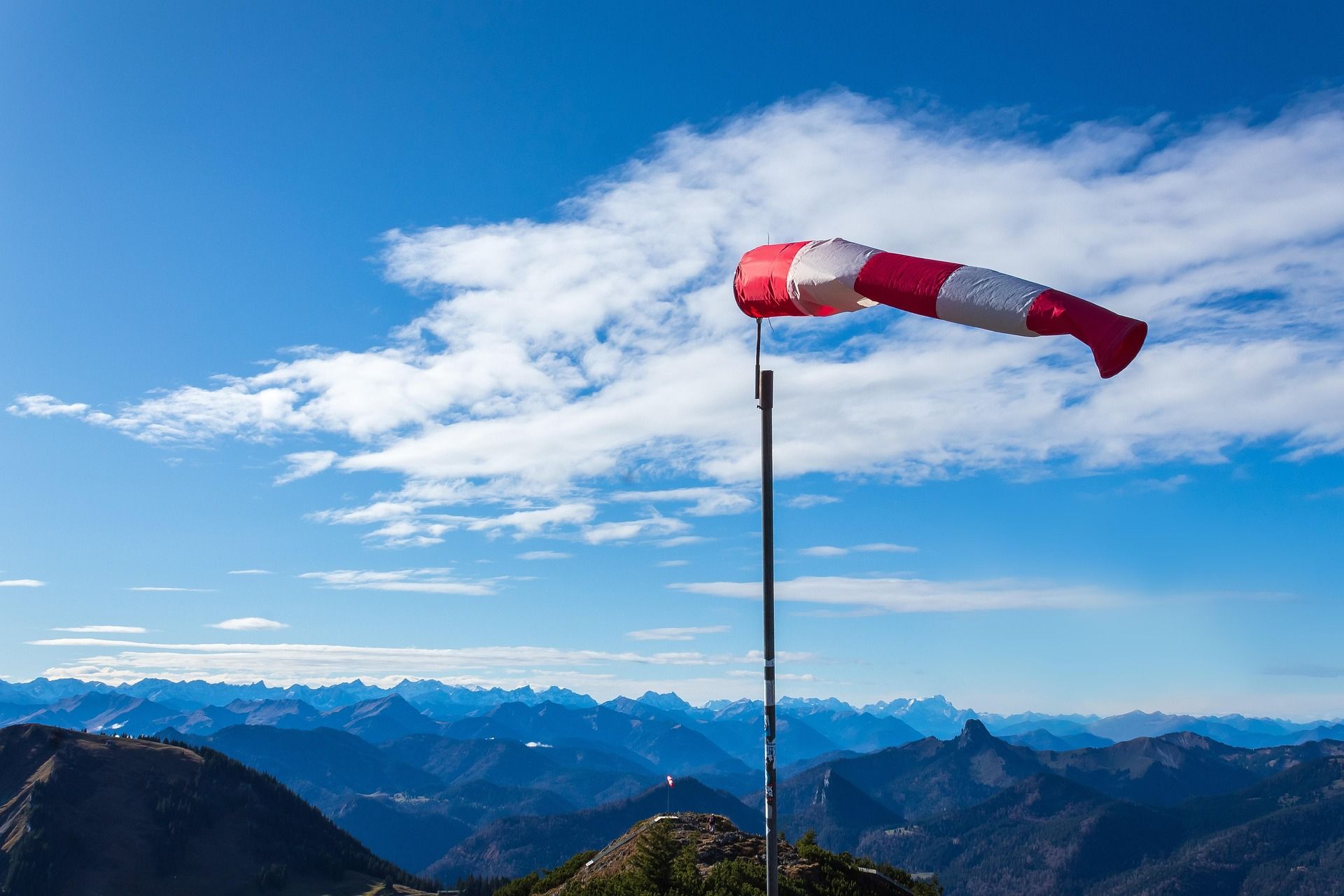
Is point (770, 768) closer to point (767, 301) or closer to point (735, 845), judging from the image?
point (767, 301)

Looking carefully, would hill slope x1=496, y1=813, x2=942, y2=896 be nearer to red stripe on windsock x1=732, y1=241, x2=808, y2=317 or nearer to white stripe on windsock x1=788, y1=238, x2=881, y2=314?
red stripe on windsock x1=732, y1=241, x2=808, y2=317

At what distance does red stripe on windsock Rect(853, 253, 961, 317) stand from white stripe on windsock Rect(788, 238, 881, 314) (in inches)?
9.4

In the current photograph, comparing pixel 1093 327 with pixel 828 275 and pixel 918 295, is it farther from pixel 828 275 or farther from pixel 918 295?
pixel 828 275

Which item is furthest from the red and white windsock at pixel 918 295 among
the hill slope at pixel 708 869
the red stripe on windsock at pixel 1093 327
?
the hill slope at pixel 708 869

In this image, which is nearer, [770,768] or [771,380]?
[770,768]

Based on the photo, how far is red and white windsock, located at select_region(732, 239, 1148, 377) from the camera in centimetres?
1523

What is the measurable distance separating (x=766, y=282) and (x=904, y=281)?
11.9 ft

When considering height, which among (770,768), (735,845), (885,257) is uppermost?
(885,257)

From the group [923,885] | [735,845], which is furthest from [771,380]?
[923,885]

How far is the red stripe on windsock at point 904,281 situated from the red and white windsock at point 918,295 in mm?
13

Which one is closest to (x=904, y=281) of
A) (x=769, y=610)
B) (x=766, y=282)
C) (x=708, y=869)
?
(x=766, y=282)

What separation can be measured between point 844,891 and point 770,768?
18.1 metres

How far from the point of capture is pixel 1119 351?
14.8 meters

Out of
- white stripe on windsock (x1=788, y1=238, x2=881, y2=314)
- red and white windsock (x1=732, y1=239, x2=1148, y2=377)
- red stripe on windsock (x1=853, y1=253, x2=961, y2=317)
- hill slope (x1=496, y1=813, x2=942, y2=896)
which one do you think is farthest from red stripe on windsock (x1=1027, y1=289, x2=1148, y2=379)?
hill slope (x1=496, y1=813, x2=942, y2=896)
